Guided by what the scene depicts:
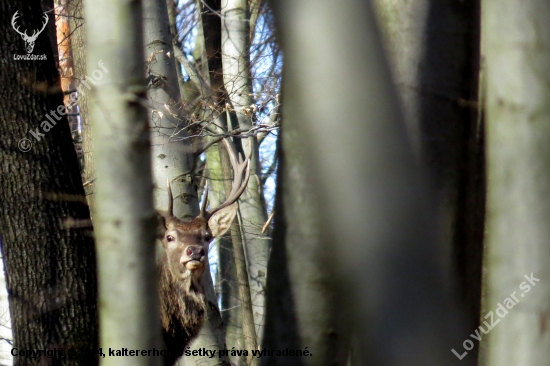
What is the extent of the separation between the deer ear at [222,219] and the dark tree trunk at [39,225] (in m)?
1.94

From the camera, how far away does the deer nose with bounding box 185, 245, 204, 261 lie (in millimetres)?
5507

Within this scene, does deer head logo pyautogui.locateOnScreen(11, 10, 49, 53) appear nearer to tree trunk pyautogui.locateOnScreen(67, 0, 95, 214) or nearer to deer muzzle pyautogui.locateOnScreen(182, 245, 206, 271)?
A: tree trunk pyautogui.locateOnScreen(67, 0, 95, 214)

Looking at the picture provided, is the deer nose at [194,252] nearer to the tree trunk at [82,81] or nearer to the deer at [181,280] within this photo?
the deer at [181,280]

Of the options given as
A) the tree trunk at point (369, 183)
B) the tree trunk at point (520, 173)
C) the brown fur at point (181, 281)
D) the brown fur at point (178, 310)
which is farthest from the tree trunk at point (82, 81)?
the tree trunk at point (520, 173)

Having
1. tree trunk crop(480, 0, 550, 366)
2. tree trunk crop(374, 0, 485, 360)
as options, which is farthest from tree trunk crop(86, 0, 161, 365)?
tree trunk crop(480, 0, 550, 366)

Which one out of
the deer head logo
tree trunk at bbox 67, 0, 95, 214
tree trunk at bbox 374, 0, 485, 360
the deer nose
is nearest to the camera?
tree trunk at bbox 374, 0, 485, 360

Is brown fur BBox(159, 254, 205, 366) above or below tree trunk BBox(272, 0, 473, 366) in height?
below

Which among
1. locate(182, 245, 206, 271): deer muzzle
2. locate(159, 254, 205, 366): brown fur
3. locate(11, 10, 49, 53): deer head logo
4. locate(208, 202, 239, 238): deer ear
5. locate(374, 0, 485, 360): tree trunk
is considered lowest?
locate(159, 254, 205, 366): brown fur

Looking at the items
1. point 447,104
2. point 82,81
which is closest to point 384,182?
point 447,104

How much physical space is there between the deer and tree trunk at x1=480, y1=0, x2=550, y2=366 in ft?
11.2

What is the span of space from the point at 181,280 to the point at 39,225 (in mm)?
1546

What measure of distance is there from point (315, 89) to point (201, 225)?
11.8 feet

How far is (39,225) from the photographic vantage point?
14.5ft

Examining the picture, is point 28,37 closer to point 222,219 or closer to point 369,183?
point 222,219
